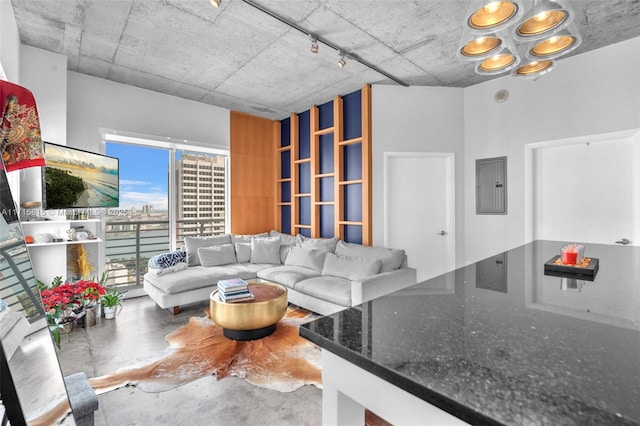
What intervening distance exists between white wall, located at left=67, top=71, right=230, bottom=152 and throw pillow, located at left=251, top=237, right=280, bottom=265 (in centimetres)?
179

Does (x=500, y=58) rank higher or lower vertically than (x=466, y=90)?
lower

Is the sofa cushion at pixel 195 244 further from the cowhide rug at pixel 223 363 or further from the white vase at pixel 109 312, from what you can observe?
the cowhide rug at pixel 223 363

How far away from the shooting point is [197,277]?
12.1ft

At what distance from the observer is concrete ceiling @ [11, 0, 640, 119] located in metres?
2.63

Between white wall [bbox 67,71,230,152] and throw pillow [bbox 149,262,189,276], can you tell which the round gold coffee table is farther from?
white wall [bbox 67,71,230,152]

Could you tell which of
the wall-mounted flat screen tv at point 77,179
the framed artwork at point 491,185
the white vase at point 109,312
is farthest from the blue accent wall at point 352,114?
the white vase at point 109,312

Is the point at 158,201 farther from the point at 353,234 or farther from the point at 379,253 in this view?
the point at 379,253

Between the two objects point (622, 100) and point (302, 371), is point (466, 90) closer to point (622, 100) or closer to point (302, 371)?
Answer: point (622, 100)

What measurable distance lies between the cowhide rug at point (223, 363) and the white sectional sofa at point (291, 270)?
1.77 ft

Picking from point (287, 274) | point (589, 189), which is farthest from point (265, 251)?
point (589, 189)

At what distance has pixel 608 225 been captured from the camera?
3.26 m

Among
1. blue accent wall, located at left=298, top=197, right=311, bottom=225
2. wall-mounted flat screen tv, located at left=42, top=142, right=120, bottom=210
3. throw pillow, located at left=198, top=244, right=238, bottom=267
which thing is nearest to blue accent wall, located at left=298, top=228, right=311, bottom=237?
blue accent wall, located at left=298, top=197, right=311, bottom=225

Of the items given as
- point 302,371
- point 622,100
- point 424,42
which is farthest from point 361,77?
point 302,371

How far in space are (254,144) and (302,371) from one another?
4227 millimetres
